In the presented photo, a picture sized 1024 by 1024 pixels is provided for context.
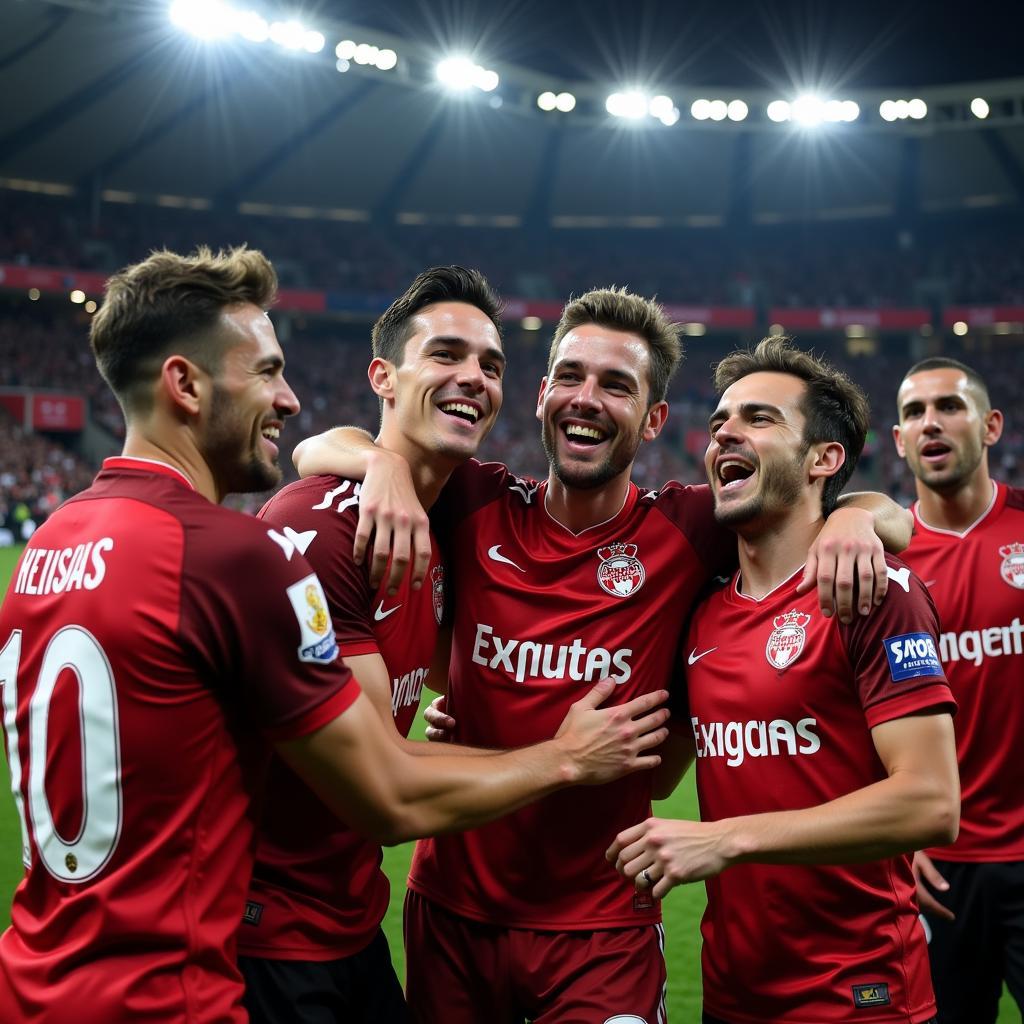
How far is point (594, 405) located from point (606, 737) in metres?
1.09

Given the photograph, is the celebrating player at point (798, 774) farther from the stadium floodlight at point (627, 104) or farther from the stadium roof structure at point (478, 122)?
the stadium floodlight at point (627, 104)

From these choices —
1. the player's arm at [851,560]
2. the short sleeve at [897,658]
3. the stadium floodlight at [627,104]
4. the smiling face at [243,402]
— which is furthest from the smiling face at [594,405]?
the stadium floodlight at [627,104]

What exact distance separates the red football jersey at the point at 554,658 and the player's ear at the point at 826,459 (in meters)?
0.35

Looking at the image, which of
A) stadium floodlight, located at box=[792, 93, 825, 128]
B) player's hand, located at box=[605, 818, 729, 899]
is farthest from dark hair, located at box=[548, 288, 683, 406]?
stadium floodlight, located at box=[792, 93, 825, 128]

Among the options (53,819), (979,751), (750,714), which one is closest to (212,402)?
(53,819)

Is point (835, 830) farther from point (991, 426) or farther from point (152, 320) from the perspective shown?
point (991, 426)

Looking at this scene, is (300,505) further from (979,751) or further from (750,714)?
(979,751)

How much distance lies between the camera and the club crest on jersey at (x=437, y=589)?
3042 millimetres

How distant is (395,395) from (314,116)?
97.3ft

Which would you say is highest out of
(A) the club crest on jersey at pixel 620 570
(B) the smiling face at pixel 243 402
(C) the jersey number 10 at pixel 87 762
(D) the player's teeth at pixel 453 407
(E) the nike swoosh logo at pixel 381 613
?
(D) the player's teeth at pixel 453 407

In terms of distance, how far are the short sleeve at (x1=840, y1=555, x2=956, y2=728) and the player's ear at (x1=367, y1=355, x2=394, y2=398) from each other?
5.10 ft

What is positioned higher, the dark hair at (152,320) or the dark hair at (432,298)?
the dark hair at (432,298)

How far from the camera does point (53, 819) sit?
6.32 feet

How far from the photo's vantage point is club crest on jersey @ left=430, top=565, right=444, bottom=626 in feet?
9.98
